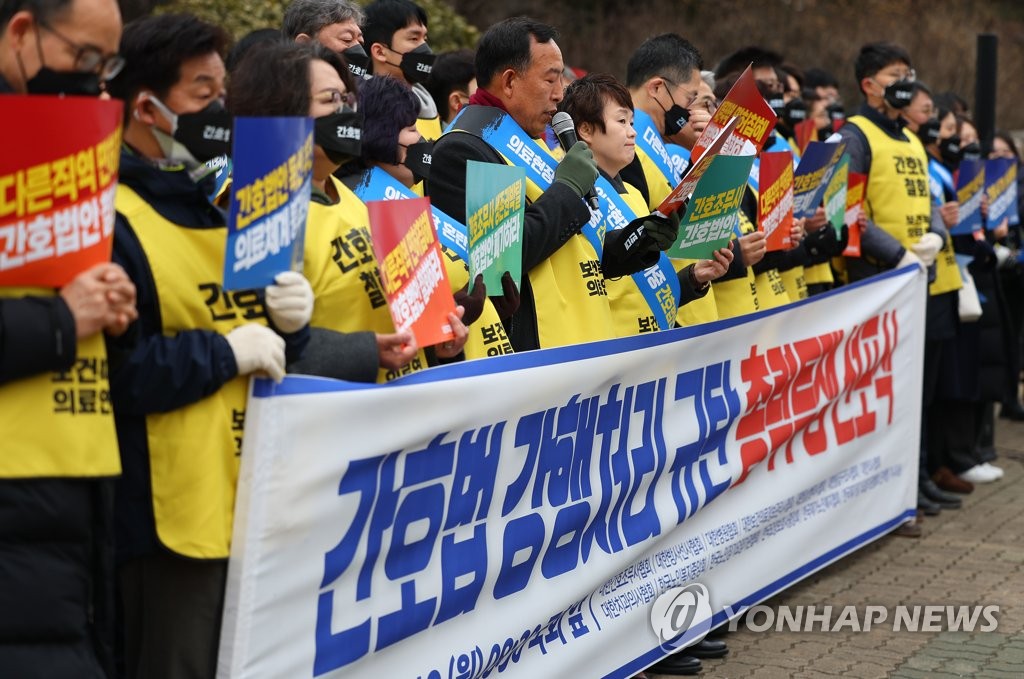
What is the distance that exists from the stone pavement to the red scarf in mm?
2059

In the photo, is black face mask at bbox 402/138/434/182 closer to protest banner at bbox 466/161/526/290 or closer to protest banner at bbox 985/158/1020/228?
protest banner at bbox 466/161/526/290

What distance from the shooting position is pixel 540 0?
22.1 metres

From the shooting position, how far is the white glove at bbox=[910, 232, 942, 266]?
24.4 feet

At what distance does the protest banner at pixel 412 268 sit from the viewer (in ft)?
11.4

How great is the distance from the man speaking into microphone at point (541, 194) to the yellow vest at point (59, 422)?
5.88 feet

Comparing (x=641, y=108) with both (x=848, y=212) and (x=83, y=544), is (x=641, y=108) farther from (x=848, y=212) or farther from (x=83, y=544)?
(x=83, y=544)

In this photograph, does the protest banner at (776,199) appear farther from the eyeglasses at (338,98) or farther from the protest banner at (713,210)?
the eyeglasses at (338,98)

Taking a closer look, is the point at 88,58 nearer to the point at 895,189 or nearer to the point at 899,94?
the point at 895,189

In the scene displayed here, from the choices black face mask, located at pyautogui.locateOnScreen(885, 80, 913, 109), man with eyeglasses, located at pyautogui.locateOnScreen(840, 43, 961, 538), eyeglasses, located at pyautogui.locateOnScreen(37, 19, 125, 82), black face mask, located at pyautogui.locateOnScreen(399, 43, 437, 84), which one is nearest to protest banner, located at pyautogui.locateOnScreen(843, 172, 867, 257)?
man with eyeglasses, located at pyautogui.locateOnScreen(840, 43, 961, 538)

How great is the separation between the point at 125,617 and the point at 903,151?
18.0ft

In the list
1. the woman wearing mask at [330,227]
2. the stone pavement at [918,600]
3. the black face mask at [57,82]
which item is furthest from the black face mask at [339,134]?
the stone pavement at [918,600]

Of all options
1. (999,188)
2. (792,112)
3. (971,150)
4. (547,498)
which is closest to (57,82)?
(547,498)

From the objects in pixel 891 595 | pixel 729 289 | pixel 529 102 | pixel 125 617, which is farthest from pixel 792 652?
pixel 125 617

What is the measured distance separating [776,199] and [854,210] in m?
1.48
